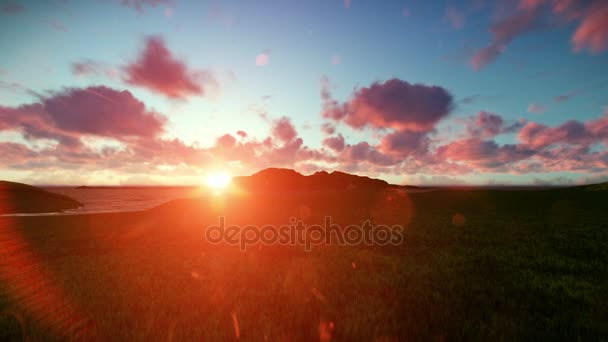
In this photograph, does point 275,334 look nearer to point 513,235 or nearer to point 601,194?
point 513,235

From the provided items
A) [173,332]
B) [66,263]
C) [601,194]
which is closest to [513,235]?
[173,332]

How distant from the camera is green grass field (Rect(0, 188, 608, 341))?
18.2ft

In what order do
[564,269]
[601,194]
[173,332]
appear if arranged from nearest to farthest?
[173,332] → [564,269] → [601,194]

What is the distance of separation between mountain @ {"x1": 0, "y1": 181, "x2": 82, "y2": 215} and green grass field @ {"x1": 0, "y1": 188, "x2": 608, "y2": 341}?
124ft

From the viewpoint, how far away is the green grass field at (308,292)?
555 cm

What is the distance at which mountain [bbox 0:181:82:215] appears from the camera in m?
40.9

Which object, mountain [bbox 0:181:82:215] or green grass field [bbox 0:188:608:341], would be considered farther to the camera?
mountain [bbox 0:181:82:215]

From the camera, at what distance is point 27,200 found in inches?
1811

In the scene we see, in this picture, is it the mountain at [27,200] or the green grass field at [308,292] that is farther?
the mountain at [27,200]

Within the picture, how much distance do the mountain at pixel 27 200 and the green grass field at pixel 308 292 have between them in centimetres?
3792

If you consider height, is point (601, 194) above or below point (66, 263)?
above

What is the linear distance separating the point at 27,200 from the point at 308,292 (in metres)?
61.8

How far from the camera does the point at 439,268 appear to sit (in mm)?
10492

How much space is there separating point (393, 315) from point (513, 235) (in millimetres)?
16475
